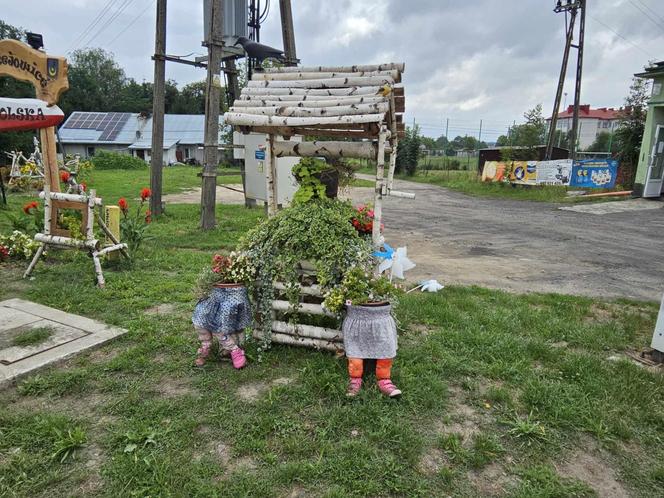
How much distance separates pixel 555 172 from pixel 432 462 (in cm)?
1819

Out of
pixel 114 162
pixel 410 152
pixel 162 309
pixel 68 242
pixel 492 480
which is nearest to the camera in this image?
pixel 492 480

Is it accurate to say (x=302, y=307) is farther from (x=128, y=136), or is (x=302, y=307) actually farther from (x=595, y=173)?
(x=128, y=136)

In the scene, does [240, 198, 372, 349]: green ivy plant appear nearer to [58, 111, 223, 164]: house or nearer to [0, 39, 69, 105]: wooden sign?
[0, 39, 69, 105]: wooden sign

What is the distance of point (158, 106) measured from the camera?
923 cm

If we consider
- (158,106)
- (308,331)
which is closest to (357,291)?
(308,331)

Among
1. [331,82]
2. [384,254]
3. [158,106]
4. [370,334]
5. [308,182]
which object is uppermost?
[158,106]

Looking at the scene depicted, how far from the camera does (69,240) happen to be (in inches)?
192

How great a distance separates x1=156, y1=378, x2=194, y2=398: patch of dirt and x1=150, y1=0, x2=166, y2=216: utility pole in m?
7.39

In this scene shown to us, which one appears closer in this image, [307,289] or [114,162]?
[307,289]

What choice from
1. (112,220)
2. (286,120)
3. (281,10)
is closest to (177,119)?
(281,10)

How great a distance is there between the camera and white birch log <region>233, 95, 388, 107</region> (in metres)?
3.09

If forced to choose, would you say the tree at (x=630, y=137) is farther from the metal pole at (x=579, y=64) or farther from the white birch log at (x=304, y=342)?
the white birch log at (x=304, y=342)

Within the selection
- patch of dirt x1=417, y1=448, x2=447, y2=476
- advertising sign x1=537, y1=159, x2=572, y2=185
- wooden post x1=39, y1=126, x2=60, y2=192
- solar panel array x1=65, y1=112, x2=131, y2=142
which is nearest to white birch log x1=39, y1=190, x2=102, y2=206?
wooden post x1=39, y1=126, x2=60, y2=192

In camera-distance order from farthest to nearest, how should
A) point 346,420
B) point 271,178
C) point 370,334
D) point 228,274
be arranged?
point 271,178
point 228,274
point 370,334
point 346,420
